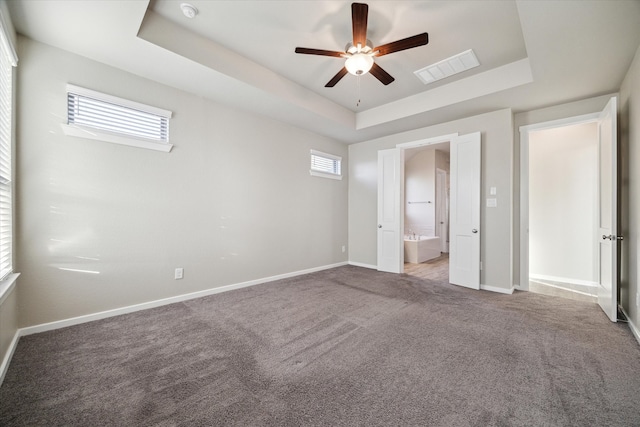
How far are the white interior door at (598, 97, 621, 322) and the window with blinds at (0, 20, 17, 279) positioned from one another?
5.38 m

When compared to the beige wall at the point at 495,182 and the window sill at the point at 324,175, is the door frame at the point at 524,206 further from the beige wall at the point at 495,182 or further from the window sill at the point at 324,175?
the window sill at the point at 324,175

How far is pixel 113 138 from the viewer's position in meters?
2.70

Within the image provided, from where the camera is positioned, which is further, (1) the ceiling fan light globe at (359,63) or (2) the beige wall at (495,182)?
(2) the beige wall at (495,182)

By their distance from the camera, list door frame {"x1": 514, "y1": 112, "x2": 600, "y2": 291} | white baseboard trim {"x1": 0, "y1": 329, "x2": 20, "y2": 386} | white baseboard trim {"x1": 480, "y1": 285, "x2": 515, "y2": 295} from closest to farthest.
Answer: white baseboard trim {"x1": 0, "y1": 329, "x2": 20, "y2": 386} → white baseboard trim {"x1": 480, "y1": 285, "x2": 515, "y2": 295} → door frame {"x1": 514, "y1": 112, "x2": 600, "y2": 291}

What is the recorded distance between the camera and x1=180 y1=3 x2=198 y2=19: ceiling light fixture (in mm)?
2232

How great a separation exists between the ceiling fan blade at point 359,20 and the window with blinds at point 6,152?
→ 8.40 ft

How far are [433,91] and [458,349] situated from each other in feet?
11.0

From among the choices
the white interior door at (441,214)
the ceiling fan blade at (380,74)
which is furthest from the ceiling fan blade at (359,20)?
the white interior door at (441,214)

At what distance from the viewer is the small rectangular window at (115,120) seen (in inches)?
99.9

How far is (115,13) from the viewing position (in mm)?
2053

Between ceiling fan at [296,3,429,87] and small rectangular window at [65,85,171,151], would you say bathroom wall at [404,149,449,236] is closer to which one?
ceiling fan at [296,3,429,87]

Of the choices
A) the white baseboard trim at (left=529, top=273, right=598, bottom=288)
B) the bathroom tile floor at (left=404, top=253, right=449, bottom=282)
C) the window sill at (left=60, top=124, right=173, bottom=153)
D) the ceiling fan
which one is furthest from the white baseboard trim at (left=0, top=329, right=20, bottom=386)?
the white baseboard trim at (left=529, top=273, right=598, bottom=288)

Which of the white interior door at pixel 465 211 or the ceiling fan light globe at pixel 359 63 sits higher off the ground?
the ceiling fan light globe at pixel 359 63

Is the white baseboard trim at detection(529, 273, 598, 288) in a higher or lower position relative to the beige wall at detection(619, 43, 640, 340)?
lower
